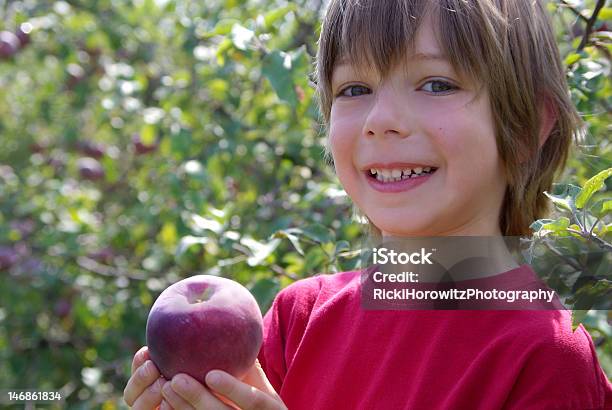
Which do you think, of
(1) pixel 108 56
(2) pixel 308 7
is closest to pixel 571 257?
(2) pixel 308 7

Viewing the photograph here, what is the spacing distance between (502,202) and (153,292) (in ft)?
5.87

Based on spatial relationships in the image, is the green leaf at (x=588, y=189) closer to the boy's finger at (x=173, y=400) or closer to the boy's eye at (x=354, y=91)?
the boy's eye at (x=354, y=91)

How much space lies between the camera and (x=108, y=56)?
12.7 ft

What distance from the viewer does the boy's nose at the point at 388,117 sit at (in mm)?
1193

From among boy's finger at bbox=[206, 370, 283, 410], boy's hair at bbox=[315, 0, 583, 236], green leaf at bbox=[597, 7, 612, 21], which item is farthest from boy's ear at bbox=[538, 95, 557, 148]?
boy's finger at bbox=[206, 370, 283, 410]

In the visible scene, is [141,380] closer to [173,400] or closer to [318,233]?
[173,400]

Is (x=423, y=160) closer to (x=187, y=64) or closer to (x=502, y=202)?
(x=502, y=202)

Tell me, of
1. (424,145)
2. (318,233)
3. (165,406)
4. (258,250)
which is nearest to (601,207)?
(424,145)

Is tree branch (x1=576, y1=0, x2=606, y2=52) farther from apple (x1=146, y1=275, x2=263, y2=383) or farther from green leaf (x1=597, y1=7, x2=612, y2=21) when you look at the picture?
→ apple (x1=146, y1=275, x2=263, y2=383)

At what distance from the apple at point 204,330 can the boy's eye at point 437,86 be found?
401mm

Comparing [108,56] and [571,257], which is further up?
[571,257]

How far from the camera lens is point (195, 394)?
3.72 ft

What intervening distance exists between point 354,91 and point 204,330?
43 cm

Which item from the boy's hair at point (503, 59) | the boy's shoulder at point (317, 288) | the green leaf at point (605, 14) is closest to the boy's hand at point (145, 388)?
the boy's shoulder at point (317, 288)
